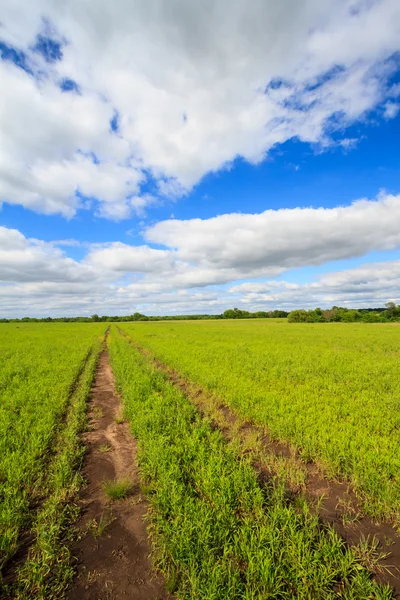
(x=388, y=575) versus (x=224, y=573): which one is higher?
(x=224, y=573)

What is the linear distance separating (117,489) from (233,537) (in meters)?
2.38

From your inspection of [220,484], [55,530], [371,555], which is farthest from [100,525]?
[371,555]

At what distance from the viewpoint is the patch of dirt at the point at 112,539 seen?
10.8ft

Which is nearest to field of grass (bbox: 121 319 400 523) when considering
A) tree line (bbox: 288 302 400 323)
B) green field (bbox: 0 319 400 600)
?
green field (bbox: 0 319 400 600)

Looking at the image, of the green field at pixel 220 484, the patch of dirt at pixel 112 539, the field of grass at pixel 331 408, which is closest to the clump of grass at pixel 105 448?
the patch of dirt at pixel 112 539

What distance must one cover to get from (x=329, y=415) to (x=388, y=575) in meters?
5.24

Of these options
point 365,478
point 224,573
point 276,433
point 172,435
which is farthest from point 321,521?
point 172,435

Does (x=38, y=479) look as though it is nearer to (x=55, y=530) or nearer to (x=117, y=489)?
(x=55, y=530)

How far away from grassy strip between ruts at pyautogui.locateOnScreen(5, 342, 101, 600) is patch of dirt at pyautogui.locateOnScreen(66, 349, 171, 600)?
18 centimetres

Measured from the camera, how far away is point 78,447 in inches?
267

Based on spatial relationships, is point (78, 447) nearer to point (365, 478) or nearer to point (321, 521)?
point (321, 521)

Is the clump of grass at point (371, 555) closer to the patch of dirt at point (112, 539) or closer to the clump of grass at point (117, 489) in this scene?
the patch of dirt at point (112, 539)

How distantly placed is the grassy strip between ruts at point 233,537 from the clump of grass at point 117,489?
42 cm

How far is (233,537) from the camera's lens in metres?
3.92
